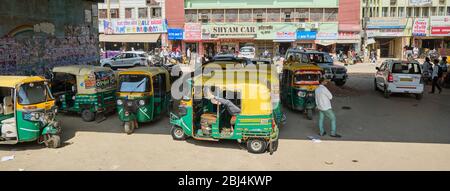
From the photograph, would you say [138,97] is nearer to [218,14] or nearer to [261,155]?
[261,155]

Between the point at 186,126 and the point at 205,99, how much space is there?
0.97 meters

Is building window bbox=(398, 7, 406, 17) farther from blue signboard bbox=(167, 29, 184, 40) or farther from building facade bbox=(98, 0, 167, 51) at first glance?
building facade bbox=(98, 0, 167, 51)

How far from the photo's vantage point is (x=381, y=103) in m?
15.3

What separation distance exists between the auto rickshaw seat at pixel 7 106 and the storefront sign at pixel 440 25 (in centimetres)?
4592

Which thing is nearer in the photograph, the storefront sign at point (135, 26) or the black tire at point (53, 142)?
the black tire at point (53, 142)

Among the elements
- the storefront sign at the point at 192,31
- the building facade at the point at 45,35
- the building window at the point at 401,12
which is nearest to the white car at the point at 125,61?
the building facade at the point at 45,35

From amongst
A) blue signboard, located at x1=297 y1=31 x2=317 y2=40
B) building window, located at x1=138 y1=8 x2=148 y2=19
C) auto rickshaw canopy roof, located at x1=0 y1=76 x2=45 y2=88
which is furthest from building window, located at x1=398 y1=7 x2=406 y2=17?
auto rickshaw canopy roof, located at x1=0 y1=76 x2=45 y2=88

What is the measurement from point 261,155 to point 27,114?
17.9ft

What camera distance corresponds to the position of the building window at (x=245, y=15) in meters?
44.5

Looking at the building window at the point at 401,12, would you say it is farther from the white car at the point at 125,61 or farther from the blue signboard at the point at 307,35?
the white car at the point at 125,61

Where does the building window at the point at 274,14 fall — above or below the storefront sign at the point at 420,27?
above

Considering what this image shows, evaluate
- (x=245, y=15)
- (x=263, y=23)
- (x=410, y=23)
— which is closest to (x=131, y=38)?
(x=245, y=15)

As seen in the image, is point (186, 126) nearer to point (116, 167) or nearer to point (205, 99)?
point (205, 99)
